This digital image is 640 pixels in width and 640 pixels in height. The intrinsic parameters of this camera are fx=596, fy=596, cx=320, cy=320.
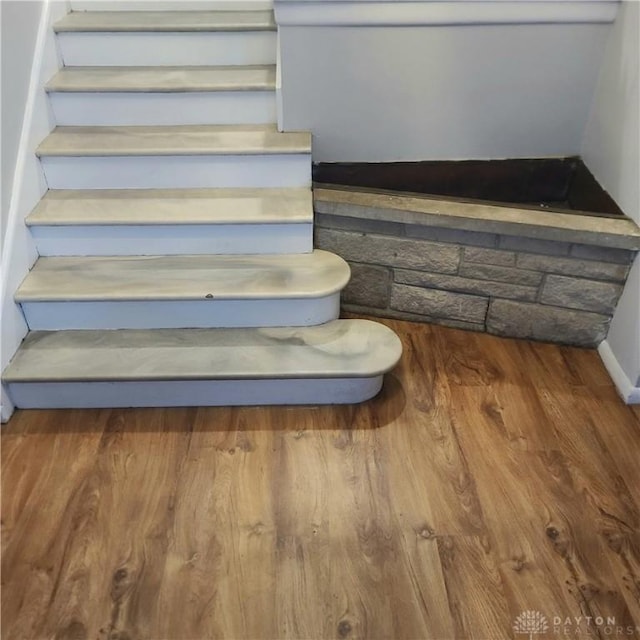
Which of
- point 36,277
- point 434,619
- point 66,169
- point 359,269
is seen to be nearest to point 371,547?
point 434,619

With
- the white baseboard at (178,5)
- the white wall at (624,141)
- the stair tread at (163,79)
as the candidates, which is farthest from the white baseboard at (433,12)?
the white baseboard at (178,5)

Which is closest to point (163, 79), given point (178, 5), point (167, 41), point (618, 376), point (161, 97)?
point (161, 97)

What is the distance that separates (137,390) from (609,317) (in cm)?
166

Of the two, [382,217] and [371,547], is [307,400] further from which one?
[382,217]

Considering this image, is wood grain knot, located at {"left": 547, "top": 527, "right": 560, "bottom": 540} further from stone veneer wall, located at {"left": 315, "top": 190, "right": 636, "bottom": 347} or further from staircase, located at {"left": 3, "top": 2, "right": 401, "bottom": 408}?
stone veneer wall, located at {"left": 315, "top": 190, "right": 636, "bottom": 347}

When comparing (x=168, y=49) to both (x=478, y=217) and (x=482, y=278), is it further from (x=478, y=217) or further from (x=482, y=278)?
(x=482, y=278)

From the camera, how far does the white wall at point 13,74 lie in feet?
6.31

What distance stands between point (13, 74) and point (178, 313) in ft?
3.18

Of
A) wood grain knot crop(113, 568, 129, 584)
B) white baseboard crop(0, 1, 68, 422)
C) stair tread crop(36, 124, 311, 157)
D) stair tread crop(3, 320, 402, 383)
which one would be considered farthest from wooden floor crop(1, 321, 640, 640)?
stair tread crop(36, 124, 311, 157)

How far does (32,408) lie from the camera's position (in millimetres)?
1935

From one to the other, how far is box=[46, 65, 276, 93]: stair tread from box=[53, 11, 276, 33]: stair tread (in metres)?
0.15

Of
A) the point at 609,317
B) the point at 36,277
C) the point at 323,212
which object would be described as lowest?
the point at 609,317

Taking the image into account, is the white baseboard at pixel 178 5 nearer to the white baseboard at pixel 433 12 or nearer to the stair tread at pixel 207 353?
the white baseboard at pixel 433 12

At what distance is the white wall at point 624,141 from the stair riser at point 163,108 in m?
1.23
